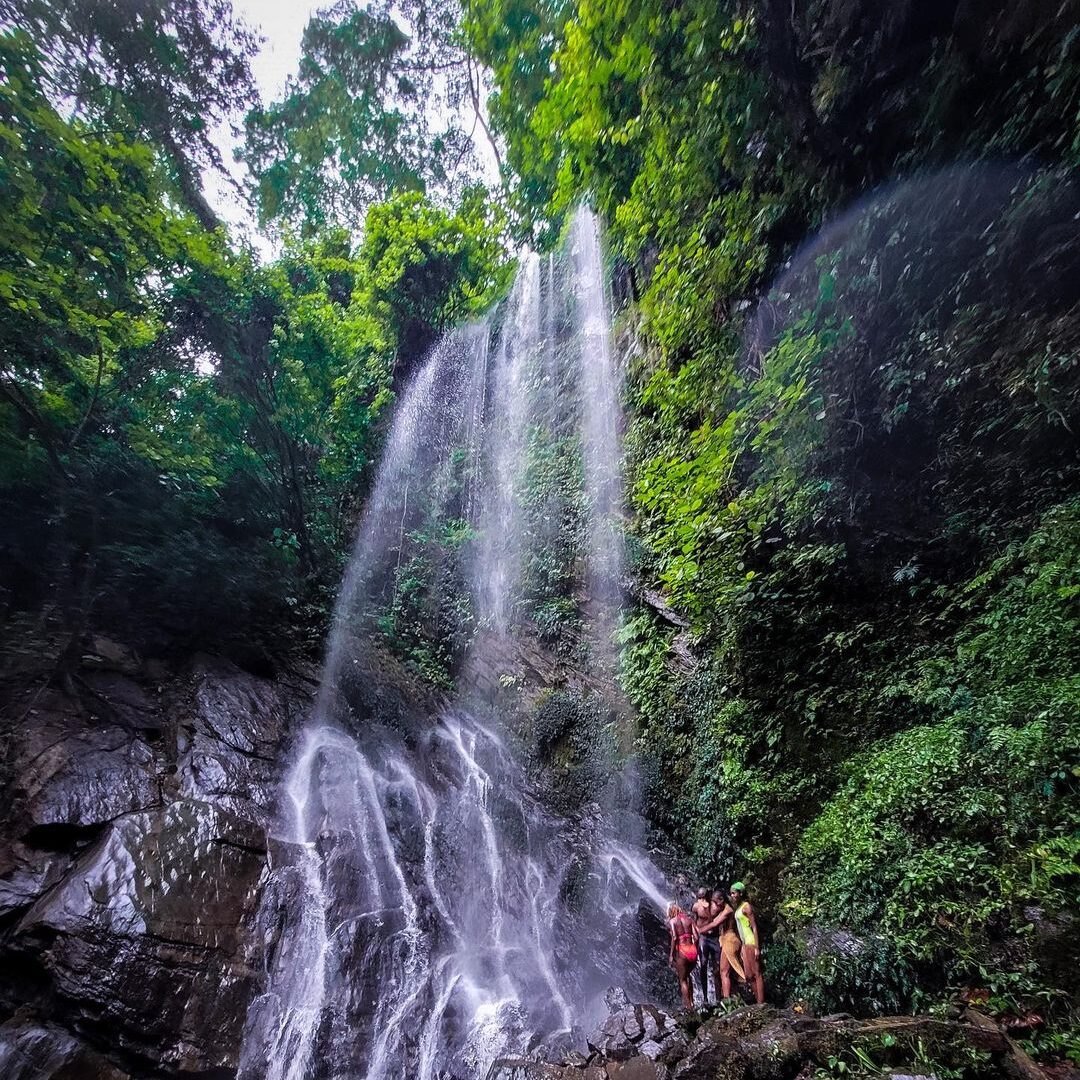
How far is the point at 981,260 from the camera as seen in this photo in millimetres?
4750

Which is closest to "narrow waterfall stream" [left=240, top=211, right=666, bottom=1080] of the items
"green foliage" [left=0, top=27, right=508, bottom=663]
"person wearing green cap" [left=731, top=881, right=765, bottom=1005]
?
"person wearing green cap" [left=731, top=881, right=765, bottom=1005]

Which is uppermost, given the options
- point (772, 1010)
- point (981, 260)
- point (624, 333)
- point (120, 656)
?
point (624, 333)

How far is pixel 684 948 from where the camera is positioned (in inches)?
226

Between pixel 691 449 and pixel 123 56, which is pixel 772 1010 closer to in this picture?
pixel 691 449

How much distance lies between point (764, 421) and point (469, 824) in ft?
25.4

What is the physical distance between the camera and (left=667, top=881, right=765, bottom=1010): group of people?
5.27m

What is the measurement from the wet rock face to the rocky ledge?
3263mm

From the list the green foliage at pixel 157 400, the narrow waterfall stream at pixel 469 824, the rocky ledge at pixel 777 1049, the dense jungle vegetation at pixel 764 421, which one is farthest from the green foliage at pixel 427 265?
the rocky ledge at pixel 777 1049

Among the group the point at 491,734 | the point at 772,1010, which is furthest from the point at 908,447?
the point at 491,734

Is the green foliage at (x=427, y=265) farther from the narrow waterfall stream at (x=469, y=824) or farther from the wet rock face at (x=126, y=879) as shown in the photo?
the wet rock face at (x=126, y=879)

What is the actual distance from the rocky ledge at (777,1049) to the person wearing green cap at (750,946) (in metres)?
0.50

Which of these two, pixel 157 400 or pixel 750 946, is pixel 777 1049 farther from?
pixel 157 400

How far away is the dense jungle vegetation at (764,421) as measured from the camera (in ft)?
13.6

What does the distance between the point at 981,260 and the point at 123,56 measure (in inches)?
521
